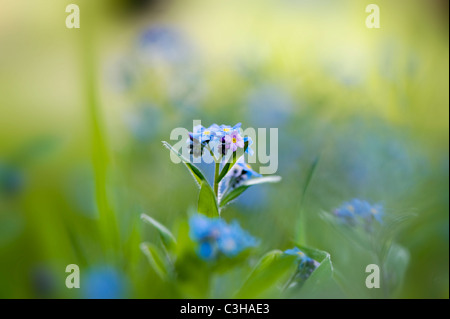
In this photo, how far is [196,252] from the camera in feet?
2.49

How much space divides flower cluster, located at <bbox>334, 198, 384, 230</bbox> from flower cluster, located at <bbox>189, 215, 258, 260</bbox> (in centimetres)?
53

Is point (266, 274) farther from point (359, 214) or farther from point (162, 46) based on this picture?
point (162, 46)

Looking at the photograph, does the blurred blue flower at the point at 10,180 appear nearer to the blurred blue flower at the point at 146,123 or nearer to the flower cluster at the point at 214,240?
the blurred blue flower at the point at 146,123

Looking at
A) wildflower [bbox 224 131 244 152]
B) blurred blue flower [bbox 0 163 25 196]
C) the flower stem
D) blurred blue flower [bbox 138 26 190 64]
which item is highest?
blurred blue flower [bbox 138 26 190 64]

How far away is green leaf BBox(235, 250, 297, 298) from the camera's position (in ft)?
2.78

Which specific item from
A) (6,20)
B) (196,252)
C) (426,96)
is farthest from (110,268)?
(6,20)

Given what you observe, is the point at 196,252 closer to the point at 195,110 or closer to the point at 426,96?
the point at 195,110

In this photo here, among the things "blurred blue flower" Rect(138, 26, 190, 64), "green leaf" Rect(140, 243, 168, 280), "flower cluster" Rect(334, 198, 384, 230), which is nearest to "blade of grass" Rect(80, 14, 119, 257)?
"green leaf" Rect(140, 243, 168, 280)

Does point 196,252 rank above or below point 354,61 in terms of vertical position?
below

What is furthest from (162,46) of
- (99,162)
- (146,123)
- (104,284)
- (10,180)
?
(104,284)

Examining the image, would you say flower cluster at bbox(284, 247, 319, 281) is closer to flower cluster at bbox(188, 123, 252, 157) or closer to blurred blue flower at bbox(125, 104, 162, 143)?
flower cluster at bbox(188, 123, 252, 157)
